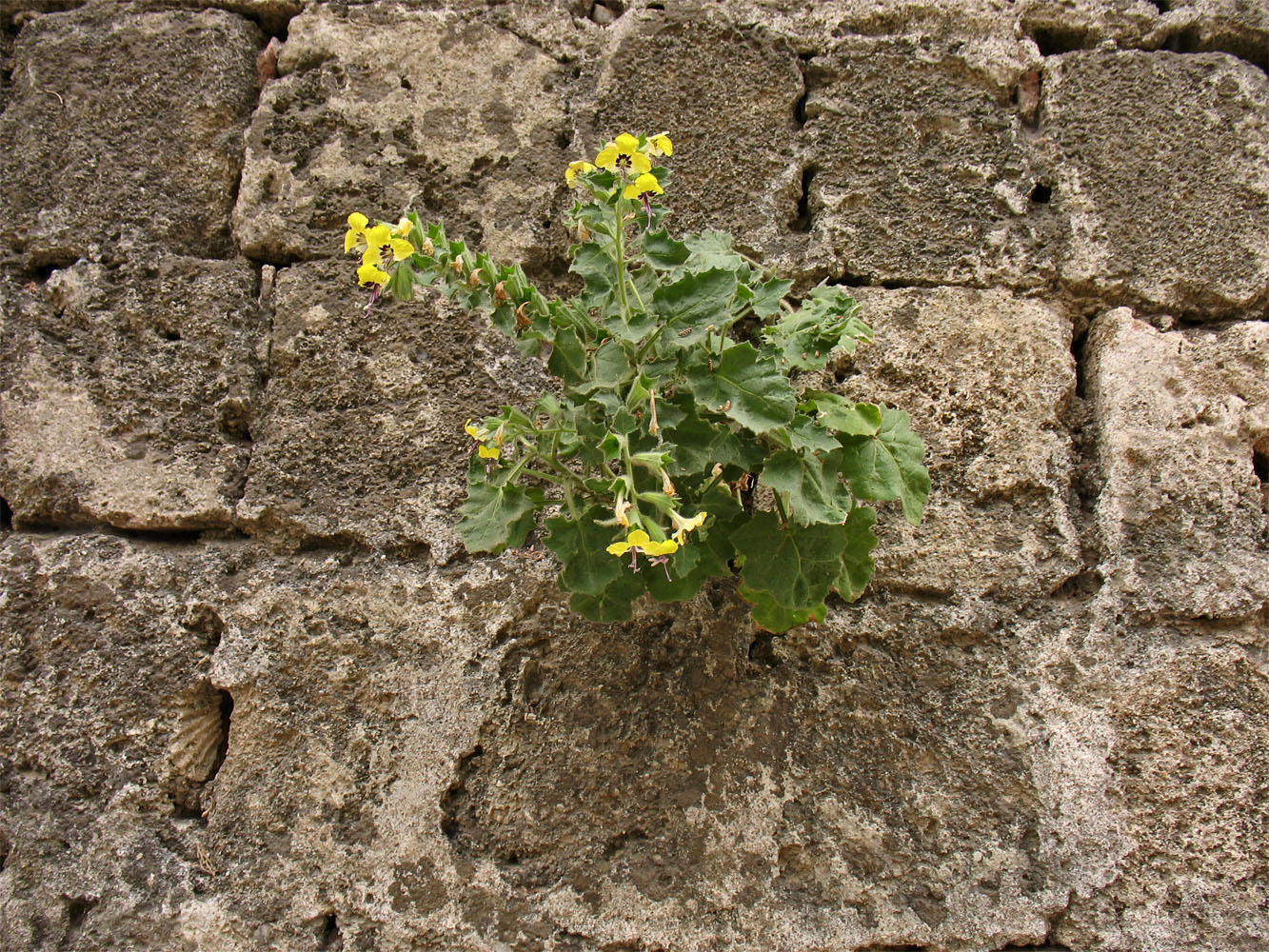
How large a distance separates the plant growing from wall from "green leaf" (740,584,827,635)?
2cm

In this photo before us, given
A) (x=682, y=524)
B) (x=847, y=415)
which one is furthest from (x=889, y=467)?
(x=682, y=524)

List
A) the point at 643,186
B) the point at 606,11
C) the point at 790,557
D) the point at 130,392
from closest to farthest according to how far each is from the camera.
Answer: the point at 643,186, the point at 790,557, the point at 130,392, the point at 606,11

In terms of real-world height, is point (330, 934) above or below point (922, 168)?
below

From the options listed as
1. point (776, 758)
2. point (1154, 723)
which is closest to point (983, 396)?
point (1154, 723)

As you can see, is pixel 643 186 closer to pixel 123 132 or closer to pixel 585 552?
pixel 585 552

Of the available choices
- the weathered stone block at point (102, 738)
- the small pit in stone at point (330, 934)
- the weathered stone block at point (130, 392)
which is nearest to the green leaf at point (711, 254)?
the weathered stone block at point (130, 392)

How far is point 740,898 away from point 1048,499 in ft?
2.91

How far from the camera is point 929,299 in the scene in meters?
1.78

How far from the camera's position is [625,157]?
4.04ft

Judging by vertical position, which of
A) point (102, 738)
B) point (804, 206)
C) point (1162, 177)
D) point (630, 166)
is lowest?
point (102, 738)

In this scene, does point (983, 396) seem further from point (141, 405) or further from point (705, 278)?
point (141, 405)

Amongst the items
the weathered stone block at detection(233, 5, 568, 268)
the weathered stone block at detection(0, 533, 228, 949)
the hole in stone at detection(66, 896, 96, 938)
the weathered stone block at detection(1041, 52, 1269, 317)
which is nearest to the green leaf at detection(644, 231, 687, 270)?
the weathered stone block at detection(233, 5, 568, 268)

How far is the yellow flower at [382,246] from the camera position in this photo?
1264mm

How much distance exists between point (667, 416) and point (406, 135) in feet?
3.45
